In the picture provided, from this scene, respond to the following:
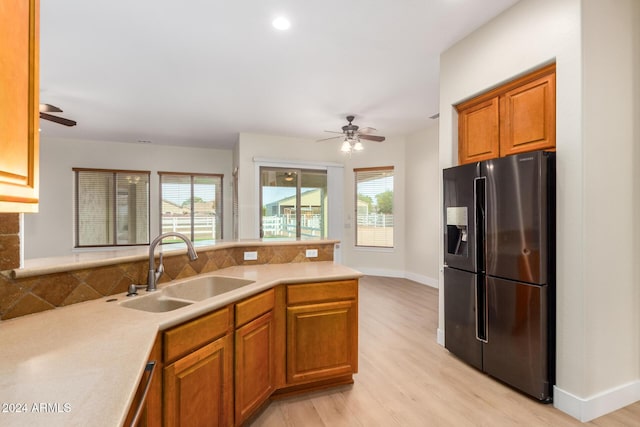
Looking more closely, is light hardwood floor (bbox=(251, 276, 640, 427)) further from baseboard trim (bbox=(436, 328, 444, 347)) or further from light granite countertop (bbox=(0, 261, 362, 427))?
light granite countertop (bbox=(0, 261, 362, 427))

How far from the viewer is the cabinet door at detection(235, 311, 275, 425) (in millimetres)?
1809

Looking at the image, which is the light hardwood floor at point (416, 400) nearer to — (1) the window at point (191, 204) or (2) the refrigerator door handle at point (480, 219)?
(2) the refrigerator door handle at point (480, 219)

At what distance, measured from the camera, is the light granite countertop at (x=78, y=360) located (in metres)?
0.73

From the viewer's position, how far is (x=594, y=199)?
6.63ft

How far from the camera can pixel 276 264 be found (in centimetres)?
280

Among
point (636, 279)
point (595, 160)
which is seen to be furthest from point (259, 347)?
→ point (636, 279)

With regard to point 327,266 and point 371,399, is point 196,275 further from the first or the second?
point 371,399

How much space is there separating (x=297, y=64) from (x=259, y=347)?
274 centimetres

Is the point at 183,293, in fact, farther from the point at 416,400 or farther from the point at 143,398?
the point at 416,400

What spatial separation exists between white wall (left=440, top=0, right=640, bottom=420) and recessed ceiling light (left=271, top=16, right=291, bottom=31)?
6.03 feet

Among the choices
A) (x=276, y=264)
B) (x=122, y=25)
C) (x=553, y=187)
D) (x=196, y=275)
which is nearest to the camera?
(x=553, y=187)

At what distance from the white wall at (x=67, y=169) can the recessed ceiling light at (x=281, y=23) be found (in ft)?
16.9

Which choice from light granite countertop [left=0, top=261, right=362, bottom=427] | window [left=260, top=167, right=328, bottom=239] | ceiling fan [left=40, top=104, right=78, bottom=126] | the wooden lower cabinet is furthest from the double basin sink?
window [left=260, top=167, right=328, bottom=239]

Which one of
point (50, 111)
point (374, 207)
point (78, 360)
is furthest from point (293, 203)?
point (78, 360)
